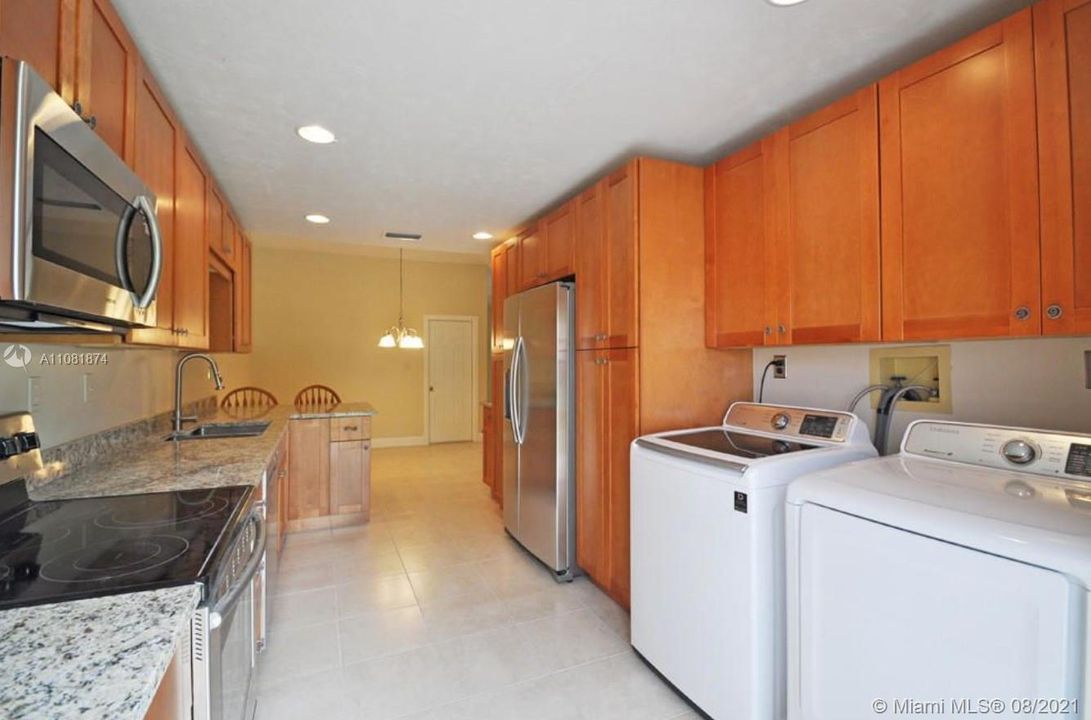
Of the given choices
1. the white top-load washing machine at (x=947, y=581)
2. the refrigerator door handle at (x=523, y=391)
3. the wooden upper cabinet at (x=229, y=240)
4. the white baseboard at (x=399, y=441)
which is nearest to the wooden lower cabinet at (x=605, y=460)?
the refrigerator door handle at (x=523, y=391)

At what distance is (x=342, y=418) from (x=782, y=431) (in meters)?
2.96

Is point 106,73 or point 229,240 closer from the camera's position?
point 106,73

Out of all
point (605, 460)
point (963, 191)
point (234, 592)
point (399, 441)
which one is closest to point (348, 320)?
point (399, 441)

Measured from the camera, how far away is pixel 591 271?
2.61 meters

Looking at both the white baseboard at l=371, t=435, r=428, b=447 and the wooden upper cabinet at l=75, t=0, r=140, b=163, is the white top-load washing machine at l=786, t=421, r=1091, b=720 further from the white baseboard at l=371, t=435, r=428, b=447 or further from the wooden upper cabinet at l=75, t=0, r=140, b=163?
the white baseboard at l=371, t=435, r=428, b=447

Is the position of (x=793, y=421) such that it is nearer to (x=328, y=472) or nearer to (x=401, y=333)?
(x=328, y=472)

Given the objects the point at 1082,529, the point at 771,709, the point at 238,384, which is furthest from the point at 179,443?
the point at 238,384

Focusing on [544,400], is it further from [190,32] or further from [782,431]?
[190,32]

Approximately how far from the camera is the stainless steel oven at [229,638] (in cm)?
95

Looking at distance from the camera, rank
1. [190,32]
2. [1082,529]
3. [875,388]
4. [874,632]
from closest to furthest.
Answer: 1. [1082,529]
2. [874,632]
3. [190,32]
4. [875,388]

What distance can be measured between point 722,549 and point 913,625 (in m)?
0.55

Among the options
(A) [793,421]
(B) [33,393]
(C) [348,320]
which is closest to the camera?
(B) [33,393]

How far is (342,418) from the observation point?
358cm

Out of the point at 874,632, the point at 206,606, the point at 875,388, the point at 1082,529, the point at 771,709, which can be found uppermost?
the point at 875,388
